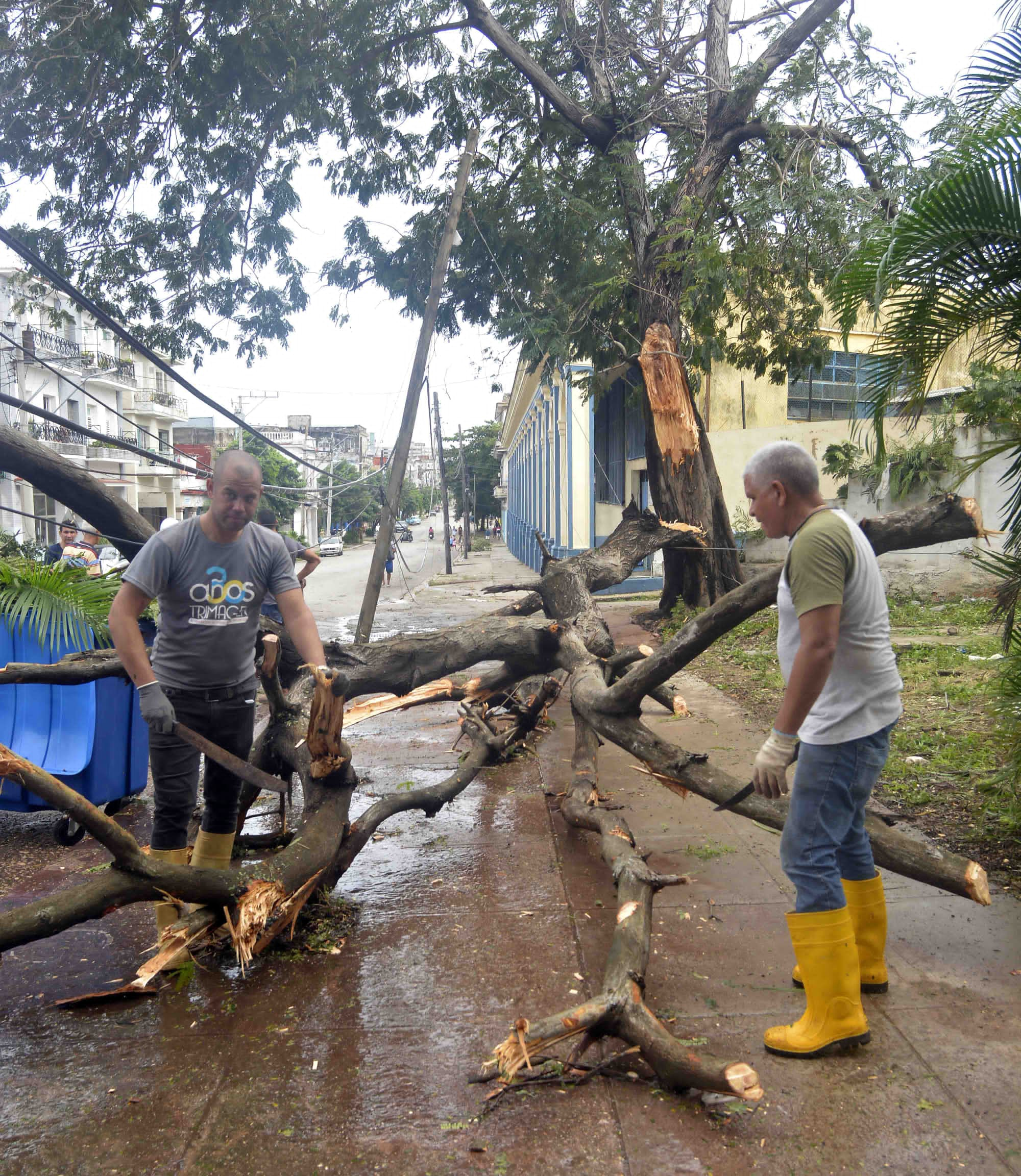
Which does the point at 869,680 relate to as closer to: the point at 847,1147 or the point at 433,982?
the point at 847,1147

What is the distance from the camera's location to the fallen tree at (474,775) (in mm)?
2643

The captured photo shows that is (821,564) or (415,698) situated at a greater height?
(821,564)

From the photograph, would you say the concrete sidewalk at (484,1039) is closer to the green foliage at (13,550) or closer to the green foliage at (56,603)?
the green foliage at (56,603)

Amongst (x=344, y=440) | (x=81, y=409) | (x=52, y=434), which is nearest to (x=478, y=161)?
(x=52, y=434)

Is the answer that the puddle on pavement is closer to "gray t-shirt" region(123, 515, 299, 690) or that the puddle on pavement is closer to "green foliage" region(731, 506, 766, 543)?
"green foliage" region(731, 506, 766, 543)

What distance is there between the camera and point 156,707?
3.25 meters

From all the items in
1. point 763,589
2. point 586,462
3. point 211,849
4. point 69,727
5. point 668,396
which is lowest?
point 211,849

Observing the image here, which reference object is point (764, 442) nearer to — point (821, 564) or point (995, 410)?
point (995, 410)

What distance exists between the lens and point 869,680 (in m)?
2.79

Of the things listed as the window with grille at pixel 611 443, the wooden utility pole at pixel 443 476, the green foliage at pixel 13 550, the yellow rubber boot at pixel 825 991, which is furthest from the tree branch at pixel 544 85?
the wooden utility pole at pixel 443 476

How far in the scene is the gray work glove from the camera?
10.7 ft

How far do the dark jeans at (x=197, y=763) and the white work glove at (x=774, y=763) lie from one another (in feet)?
6.37

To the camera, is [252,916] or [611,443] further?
[611,443]

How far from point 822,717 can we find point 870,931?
80 cm
